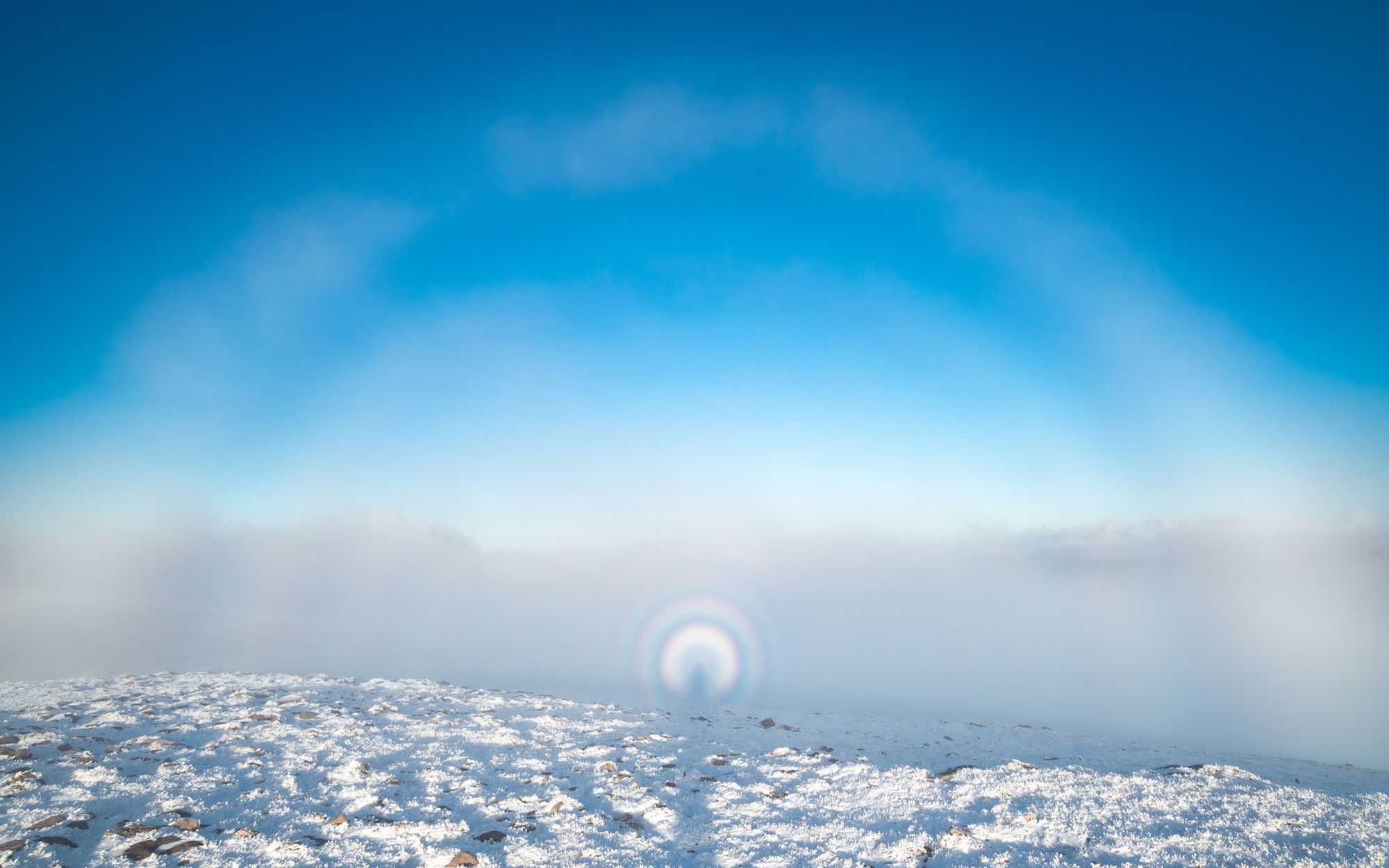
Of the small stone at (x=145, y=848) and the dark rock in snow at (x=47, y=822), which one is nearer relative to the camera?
the small stone at (x=145, y=848)

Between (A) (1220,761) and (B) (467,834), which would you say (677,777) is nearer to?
(B) (467,834)

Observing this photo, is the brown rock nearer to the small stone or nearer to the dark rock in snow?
the small stone

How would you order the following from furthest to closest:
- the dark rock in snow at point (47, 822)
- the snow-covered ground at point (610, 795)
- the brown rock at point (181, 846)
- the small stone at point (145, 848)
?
the snow-covered ground at point (610, 795) < the dark rock in snow at point (47, 822) < the brown rock at point (181, 846) < the small stone at point (145, 848)

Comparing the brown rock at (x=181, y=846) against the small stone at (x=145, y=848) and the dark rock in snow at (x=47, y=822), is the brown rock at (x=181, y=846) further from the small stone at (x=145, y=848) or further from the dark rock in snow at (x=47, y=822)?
the dark rock in snow at (x=47, y=822)

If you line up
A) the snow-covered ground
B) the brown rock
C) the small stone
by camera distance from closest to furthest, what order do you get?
the small stone → the brown rock → the snow-covered ground

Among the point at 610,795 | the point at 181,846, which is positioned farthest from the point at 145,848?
the point at 610,795

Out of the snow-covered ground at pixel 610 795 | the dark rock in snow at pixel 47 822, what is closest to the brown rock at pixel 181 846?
the snow-covered ground at pixel 610 795

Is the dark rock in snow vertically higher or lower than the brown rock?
lower

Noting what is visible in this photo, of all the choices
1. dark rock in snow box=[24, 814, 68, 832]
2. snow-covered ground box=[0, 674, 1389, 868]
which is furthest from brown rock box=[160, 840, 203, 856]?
dark rock in snow box=[24, 814, 68, 832]
